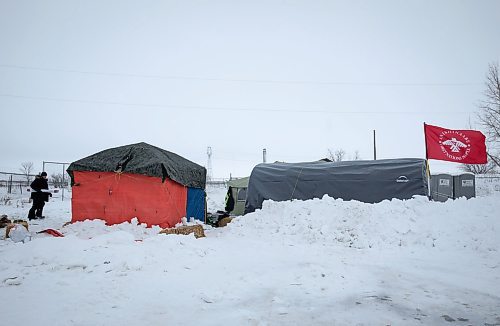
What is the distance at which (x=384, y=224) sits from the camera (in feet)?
25.9

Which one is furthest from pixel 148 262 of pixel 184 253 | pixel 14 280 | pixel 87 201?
pixel 87 201

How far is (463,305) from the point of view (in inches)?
148

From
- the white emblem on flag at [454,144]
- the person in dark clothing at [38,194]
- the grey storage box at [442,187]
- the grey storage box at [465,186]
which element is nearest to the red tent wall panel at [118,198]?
the person in dark clothing at [38,194]

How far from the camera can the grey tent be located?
1773 cm

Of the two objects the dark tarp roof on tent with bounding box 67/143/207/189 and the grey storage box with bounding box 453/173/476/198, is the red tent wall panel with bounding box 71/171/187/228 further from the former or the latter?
the grey storage box with bounding box 453/173/476/198

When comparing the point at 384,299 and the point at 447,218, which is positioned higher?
the point at 447,218

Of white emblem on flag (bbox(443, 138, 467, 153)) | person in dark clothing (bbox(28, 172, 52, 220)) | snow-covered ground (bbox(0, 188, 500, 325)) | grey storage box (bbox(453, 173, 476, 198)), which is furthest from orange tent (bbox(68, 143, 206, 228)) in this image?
grey storage box (bbox(453, 173, 476, 198))

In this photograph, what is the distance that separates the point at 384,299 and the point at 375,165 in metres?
8.09

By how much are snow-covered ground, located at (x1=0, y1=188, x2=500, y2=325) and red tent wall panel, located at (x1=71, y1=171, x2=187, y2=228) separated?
0.61 metres

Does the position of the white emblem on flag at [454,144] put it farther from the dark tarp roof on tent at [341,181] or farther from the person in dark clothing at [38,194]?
the person in dark clothing at [38,194]

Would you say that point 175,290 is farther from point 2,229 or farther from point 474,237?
point 2,229

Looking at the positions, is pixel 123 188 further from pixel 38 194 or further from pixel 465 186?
pixel 465 186

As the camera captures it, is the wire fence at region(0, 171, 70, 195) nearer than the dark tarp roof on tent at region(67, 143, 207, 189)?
No

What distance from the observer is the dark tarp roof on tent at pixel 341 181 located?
1044 centimetres
